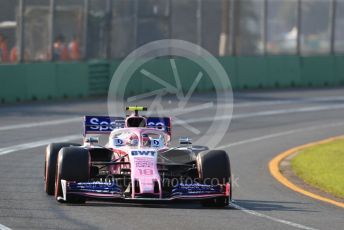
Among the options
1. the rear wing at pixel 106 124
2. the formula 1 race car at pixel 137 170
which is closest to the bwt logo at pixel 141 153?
the formula 1 race car at pixel 137 170

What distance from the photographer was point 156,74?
34.4 meters

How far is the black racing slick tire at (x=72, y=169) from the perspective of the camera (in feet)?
43.4

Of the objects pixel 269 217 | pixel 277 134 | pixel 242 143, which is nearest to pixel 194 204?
pixel 269 217

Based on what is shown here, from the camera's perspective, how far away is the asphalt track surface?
38.9ft

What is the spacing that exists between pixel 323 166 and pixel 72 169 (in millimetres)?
6490

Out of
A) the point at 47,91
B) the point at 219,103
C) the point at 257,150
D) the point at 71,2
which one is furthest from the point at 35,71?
the point at 257,150

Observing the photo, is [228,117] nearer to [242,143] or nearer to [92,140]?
[242,143]

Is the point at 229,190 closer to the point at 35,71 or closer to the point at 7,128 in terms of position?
the point at 7,128

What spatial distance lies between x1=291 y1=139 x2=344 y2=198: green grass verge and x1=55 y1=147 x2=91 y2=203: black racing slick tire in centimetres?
391

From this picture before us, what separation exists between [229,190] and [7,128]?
1173cm

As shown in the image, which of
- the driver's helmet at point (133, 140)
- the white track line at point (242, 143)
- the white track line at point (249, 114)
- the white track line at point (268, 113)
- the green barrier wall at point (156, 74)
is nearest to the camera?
the white track line at point (242, 143)

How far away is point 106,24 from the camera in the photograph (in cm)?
3547

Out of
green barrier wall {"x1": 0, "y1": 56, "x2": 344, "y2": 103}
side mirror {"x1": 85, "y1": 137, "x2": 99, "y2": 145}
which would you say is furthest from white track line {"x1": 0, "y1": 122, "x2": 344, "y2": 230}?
green barrier wall {"x1": 0, "y1": 56, "x2": 344, "y2": 103}

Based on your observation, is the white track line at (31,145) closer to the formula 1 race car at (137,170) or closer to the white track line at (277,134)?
the white track line at (277,134)
